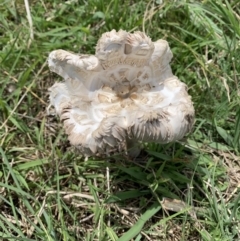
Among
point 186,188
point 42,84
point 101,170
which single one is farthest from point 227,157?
point 42,84

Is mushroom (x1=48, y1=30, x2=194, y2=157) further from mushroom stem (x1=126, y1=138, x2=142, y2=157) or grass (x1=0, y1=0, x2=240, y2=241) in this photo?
grass (x1=0, y1=0, x2=240, y2=241)

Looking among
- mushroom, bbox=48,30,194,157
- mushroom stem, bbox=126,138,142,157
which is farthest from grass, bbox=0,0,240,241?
mushroom, bbox=48,30,194,157

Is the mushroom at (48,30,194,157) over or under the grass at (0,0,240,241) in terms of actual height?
over

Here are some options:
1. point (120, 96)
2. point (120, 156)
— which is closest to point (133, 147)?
point (120, 156)

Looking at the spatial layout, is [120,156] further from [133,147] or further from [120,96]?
[120,96]

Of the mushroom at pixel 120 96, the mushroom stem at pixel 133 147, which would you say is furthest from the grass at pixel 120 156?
the mushroom at pixel 120 96

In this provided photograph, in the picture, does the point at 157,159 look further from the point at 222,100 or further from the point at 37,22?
the point at 37,22
